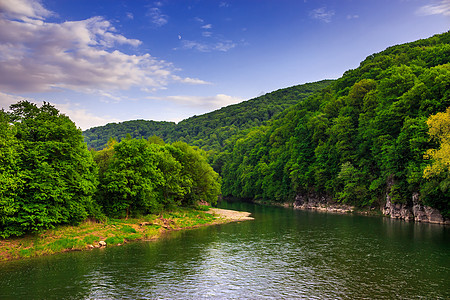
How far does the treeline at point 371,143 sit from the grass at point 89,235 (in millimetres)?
41195

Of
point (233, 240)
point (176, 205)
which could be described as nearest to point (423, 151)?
point (233, 240)

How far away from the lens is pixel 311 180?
102 metres

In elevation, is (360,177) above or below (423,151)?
below

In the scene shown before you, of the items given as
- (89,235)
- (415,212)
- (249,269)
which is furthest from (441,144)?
(89,235)

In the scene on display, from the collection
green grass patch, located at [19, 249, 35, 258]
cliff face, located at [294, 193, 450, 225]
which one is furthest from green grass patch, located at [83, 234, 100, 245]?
cliff face, located at [294, 193, 450, 225]

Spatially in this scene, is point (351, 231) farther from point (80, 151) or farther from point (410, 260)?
point (80, 151)

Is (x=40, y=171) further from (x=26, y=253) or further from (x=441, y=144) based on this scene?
(x=441, y=144)

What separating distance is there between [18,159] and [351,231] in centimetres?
4805

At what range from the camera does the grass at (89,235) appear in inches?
1401

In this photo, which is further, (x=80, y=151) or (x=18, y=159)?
(x=80, y=151)

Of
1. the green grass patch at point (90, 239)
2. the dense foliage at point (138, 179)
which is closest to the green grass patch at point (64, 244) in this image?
the green grass patch at point (90, 239)

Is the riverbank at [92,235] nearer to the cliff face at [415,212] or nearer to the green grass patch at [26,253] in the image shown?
the green grass patch at [26,253]

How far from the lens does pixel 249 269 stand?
31.2 meters

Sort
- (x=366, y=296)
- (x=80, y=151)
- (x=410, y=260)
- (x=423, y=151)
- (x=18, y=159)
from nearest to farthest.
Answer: (x=366, y=296) < (x=410, y=260) < (x=18, y=159) < (x=80, y=151) < (x=423, y=151)
